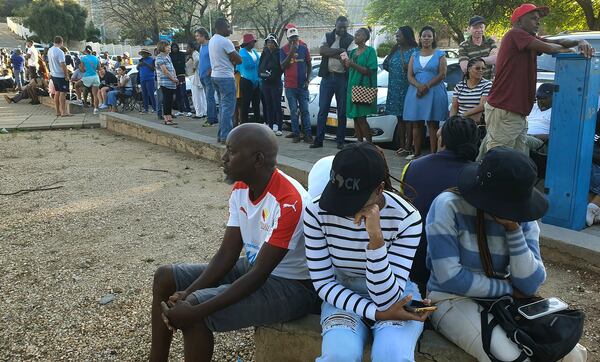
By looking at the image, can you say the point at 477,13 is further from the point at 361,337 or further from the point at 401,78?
the point at 361,337

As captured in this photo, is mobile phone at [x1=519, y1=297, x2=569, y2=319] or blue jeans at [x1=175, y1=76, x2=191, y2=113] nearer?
mobile phone at [x1=519, y1=297, x2=569, y2=319]

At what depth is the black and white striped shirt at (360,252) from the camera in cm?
217

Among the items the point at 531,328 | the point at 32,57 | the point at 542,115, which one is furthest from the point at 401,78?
the point at 32,57

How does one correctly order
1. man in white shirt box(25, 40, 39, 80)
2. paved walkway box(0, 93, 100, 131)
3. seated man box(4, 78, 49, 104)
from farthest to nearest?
1. seated man box(4, 78, 49, 104)
2. man in white shirt box(25, 40, 39, 80)
3. paved walkway box(0, 93, 100, 131)

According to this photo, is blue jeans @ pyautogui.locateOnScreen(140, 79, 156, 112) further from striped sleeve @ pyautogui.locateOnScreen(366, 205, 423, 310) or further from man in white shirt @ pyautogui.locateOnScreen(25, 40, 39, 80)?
striped sleeve @ pyautogui.locateOnScreen(366, 205, 423, 310)

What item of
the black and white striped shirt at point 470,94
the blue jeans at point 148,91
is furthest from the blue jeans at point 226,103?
the blue jeans at point 148,91

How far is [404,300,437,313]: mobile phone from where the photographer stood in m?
2.21

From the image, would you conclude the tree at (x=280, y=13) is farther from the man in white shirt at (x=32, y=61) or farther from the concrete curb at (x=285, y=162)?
the concrete curb at (x=285, y=162)

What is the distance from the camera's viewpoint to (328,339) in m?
2.16

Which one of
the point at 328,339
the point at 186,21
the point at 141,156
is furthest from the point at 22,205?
the point at 186,21

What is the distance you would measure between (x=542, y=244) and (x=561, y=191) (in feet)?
1.68

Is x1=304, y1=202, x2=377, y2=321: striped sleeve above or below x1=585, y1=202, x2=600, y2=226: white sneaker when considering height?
above

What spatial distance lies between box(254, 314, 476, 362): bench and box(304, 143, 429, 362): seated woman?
16 centimetres

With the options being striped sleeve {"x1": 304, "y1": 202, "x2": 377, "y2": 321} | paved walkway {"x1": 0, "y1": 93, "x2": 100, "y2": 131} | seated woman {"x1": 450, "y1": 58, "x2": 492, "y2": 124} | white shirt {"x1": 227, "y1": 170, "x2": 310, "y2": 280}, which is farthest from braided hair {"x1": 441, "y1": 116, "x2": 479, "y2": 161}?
paved walkway {"x1": 0, "y1": 93, "x2": 100, "y2": 131}
